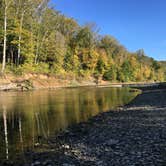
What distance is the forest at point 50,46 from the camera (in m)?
65.1

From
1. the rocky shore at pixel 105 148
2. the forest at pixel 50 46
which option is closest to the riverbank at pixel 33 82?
the forest at pixel 50 46

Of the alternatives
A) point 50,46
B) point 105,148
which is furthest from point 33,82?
point 105,148

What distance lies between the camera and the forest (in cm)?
6512

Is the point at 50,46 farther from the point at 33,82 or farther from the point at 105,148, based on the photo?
the point at 105,148

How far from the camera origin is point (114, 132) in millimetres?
13531

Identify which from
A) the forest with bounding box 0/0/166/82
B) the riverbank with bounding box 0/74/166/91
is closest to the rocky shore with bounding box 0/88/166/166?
the riverbank with bounding box 0/74/166/91

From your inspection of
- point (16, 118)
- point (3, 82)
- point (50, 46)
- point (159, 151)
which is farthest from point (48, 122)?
point (50, 46)

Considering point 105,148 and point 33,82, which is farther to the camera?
point 33,82

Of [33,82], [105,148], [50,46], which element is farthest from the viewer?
[50,46]

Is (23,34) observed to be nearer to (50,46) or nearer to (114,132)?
(50,46)

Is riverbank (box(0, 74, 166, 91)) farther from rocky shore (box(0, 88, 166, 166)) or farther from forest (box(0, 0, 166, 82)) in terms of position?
rocky shore (box(0, 88, 166, 166))

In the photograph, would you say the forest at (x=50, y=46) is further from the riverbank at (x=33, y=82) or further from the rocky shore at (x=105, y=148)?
the rocky shore at (x=105, y=148)

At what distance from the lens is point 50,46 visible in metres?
83.5

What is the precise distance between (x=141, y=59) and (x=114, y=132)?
553ft
